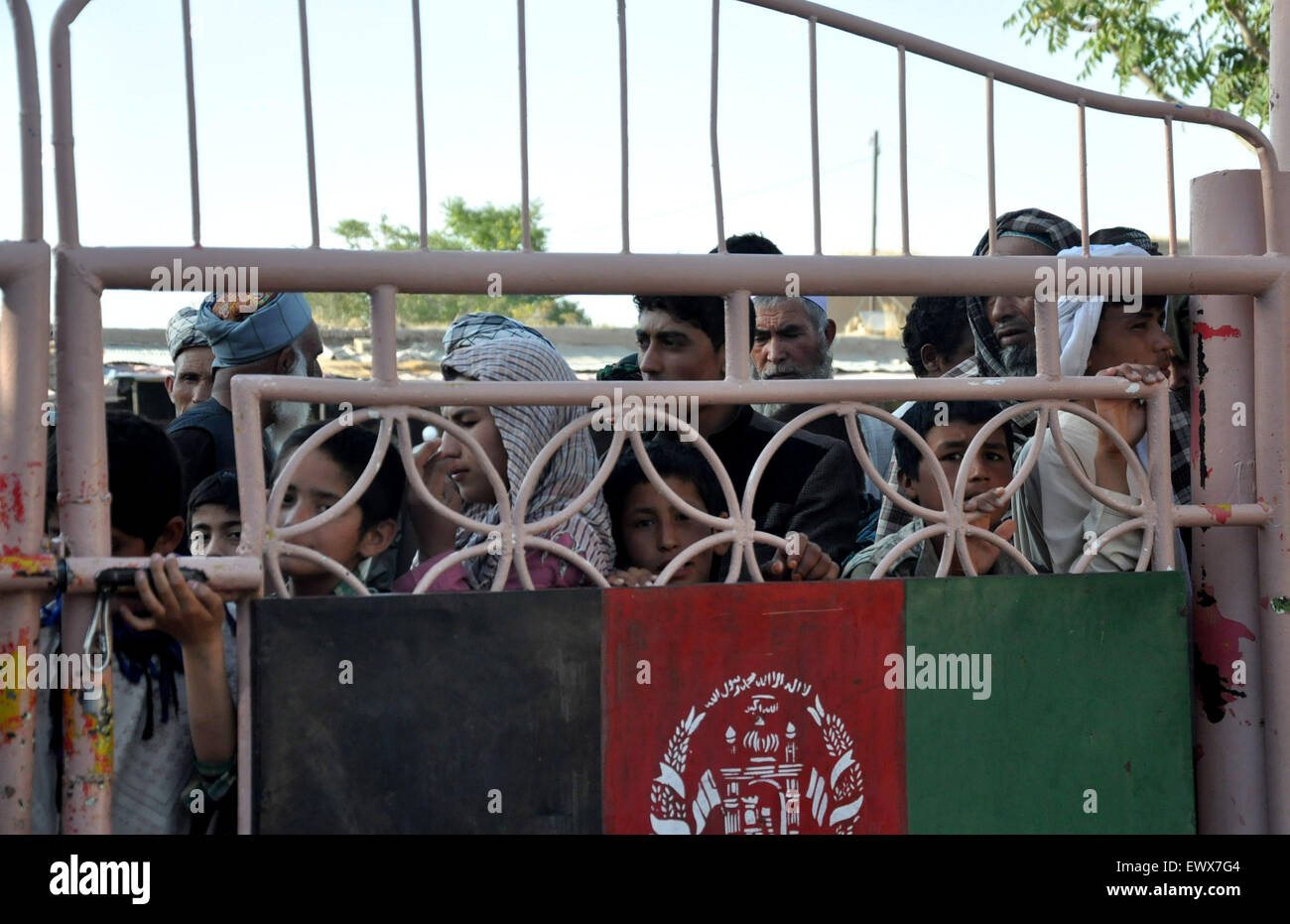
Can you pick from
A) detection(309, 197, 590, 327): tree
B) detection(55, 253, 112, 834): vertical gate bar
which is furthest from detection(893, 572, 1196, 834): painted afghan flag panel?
detection(309, 197, 590, 327): tree

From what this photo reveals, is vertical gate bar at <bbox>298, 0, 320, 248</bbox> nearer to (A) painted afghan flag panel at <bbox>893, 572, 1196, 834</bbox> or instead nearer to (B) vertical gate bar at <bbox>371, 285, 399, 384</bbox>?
(B) vertical gate bar at <bbox>371, 285, 399, 384</bbox>

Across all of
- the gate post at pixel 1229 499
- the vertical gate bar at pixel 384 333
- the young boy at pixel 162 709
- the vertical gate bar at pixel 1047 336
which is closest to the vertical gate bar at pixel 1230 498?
the gate post at pixel 1229 499

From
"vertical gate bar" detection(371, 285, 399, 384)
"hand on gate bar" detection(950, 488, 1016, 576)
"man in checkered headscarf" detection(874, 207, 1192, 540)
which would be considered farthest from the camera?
"man in checkered headscarf" detection(874, 207, 1192, 540)

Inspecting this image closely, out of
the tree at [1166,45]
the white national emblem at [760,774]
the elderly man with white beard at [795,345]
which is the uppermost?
the tree at [1166,45]

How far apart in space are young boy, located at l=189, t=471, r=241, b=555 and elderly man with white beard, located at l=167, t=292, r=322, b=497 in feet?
1.62

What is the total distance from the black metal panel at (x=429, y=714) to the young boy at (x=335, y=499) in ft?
0.89

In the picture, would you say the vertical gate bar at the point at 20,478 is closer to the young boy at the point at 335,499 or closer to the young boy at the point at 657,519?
the young boy at the point at 335,499

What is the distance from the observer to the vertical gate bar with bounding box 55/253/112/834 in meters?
1.76

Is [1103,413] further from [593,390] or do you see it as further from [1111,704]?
[593,390]

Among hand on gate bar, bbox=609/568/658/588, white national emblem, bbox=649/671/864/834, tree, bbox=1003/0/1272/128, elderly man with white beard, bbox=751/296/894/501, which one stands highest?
tree, bbox=1003/0/1272/128

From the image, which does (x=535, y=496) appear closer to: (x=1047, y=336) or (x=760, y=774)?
(x=760, y=774)

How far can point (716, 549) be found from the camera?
240cm

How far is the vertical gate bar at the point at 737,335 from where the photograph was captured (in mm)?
1976
